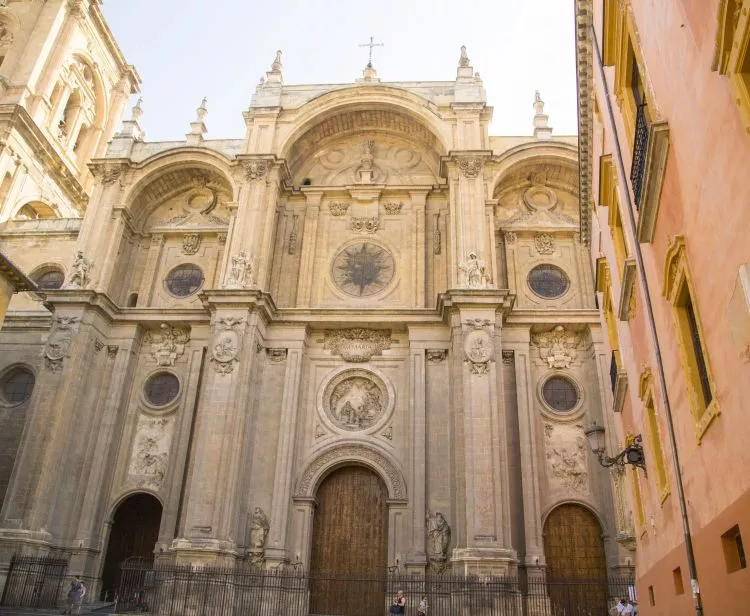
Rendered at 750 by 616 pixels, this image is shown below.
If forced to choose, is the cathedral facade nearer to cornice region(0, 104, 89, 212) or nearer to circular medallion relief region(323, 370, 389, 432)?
circular medallion relief region(323, 370, 389, 432)

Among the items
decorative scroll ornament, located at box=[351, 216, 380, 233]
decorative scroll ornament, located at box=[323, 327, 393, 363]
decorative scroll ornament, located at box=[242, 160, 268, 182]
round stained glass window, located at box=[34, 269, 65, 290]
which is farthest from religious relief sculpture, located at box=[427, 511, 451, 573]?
round stained glass window, located at box=[34, 269, 65, 290]

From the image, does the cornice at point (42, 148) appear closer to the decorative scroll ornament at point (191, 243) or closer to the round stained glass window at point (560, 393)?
the decorative scroll ornament at point (191, 243)

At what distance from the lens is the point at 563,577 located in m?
18.8

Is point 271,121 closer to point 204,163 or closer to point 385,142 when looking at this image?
point 204,163

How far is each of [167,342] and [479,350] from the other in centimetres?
1114

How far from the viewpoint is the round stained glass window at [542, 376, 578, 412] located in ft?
69.0

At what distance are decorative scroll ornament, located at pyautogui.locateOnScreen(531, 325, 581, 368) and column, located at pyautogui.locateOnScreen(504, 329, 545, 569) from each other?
616 millimetres

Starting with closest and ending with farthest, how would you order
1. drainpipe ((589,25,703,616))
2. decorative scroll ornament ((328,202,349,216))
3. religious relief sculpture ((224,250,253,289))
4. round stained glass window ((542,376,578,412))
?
drainpipe ((589,25,703,616))
round stained glass window ((542,376,578,412))
religious relief sculpture ((224,250,253,289))
decorative scroll ornament ((328,202,349,216))

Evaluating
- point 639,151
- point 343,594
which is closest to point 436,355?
point 343,594

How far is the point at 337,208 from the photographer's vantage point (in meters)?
24.8

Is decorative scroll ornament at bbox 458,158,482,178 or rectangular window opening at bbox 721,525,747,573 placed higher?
decorative scroll ornament at bbox 458,158,482,178

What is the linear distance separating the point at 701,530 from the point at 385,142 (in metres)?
21.7

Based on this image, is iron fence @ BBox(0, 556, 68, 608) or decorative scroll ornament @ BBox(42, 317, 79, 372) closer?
iron fence @ BBox(0, 556, 68, 608)

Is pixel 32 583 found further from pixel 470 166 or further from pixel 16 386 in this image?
pixel 470 166
